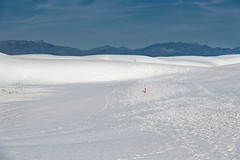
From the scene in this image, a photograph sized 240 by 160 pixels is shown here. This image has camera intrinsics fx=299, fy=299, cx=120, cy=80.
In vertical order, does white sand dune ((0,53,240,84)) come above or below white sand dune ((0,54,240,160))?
above

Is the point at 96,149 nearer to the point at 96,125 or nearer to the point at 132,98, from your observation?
the point at 96,125

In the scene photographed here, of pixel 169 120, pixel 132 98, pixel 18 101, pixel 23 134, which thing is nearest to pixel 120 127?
pixel 169 120

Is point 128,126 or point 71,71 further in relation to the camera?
point 71,71

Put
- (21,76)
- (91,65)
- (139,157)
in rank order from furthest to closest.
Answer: (91,65) < (21,76) < (139,157)

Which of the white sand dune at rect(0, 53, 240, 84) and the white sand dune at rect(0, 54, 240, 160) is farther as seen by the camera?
the white sand dune at rect(0, 53, 240, 84)

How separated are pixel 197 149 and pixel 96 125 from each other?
15.0ft

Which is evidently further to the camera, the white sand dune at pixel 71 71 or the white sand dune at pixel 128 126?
the white sand dune at pixel 71 71

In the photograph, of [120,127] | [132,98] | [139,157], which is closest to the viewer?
[139,157]

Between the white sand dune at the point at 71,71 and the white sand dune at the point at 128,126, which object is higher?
the white sand dune at the point at 71,71

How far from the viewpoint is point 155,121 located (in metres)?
11.4

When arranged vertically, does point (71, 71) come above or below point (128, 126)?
above

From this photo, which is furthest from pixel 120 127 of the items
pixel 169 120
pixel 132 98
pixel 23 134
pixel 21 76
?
pixel 21 76

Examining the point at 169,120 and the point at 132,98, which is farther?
the point at 132,98

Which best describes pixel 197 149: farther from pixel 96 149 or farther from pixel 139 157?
pixel 96 149
